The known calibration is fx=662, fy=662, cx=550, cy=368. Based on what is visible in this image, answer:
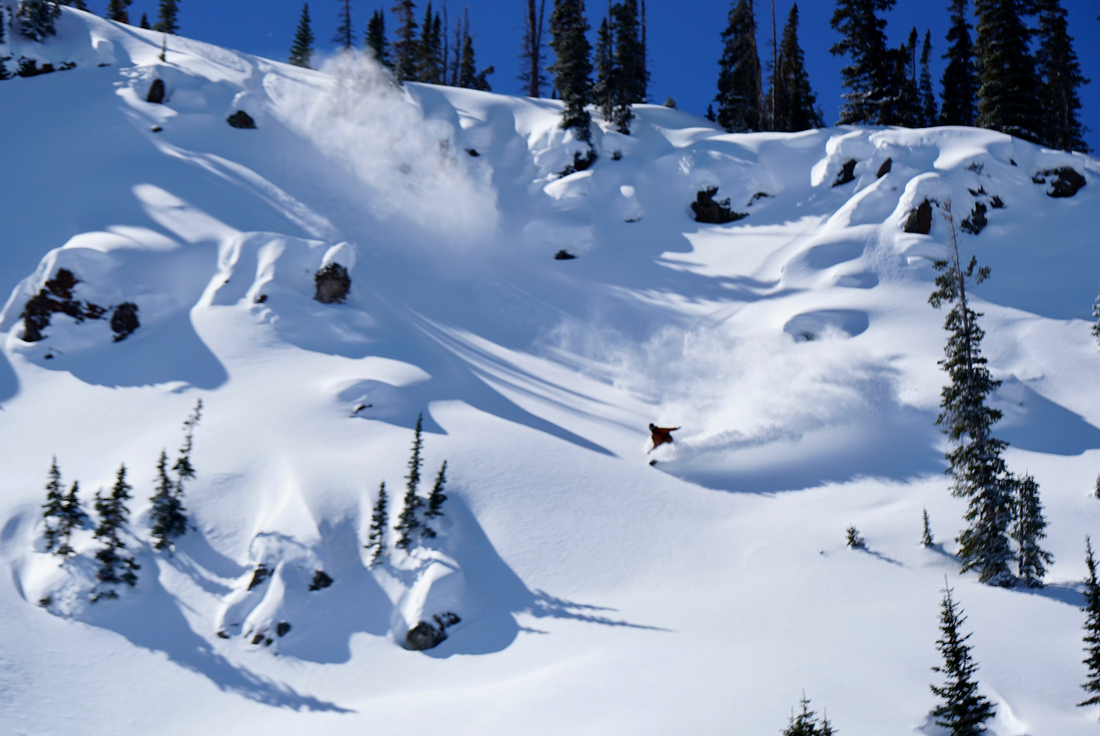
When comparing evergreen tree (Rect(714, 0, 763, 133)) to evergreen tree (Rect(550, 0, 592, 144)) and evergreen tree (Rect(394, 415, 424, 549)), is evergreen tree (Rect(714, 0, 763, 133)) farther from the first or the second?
evergreen tree (Rect(394, 415, 424, 549))

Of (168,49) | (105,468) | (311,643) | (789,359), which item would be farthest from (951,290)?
(168,49)

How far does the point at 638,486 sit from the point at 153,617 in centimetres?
936

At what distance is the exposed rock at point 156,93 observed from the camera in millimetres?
30119

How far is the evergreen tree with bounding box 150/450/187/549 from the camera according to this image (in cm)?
1216

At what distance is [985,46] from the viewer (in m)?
30.2

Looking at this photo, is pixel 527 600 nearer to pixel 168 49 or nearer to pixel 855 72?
pixel 855 72

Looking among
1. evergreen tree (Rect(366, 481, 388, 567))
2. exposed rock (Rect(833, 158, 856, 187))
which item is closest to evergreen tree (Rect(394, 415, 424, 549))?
evergreen tree (Rect(366, 481, 388, 567))

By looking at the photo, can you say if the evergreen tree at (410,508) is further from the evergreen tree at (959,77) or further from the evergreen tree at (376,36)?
the evergreen tree at (959,77)

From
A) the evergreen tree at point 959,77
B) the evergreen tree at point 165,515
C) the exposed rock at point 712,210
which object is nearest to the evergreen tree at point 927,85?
the evergreen tree at point 959,77

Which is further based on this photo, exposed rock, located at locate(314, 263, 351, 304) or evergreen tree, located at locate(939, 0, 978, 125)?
evergreen tree, located at locate(939, 0, 978, 125)

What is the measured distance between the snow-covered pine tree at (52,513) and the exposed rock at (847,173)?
2711cm

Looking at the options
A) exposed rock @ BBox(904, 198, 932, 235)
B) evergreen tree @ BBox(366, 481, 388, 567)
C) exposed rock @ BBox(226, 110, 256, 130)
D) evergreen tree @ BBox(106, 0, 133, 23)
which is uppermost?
evergreen tree @ BBox(106, 0, 133, 23)

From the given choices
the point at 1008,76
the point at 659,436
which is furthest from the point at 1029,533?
the point at 1008,76

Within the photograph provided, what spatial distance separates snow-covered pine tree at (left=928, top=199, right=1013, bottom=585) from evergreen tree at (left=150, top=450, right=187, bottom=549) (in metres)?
13.8
